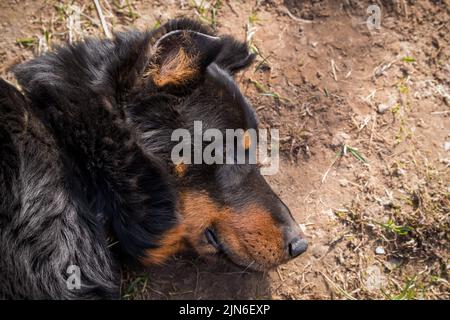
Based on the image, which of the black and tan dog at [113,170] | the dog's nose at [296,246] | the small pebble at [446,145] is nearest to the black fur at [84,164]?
the black and tan dog at [113,170]

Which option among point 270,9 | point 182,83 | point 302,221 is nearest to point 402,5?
point 270,9

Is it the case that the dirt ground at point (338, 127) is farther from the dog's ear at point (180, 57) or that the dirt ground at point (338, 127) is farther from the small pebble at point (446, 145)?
the dog's ear at point (180, 57)

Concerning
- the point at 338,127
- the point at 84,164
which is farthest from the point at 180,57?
the point at 338,127

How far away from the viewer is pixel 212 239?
362cm

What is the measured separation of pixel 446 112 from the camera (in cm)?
463

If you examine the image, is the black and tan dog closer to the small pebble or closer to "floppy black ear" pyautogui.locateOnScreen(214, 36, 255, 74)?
"floppy black ear" pyautogui.locateOnScreen(214, 36, 255, 74)

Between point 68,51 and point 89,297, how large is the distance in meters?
1.75

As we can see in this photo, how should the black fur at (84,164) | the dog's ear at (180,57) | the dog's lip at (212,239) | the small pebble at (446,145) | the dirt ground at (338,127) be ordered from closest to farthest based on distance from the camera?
the black fur at (84,164) < the dog's ear at (180,57) < the dog's lip at (212,239) < the dirt ground at (338,127) < the small pebble at (446,145)

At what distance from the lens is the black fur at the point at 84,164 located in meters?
3.10

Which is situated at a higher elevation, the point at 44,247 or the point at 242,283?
the point at 44,247

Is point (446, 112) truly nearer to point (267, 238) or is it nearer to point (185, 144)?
point (267, 238)

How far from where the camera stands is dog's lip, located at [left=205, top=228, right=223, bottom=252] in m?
3.59

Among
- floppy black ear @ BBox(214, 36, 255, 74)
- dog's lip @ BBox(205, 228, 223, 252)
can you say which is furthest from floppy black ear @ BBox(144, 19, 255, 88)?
dog's lip @ BBox(205, 228, 223, 252)

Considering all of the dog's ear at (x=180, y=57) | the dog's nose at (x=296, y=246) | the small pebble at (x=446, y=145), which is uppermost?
the dog's ear at (x=180, y=57)
